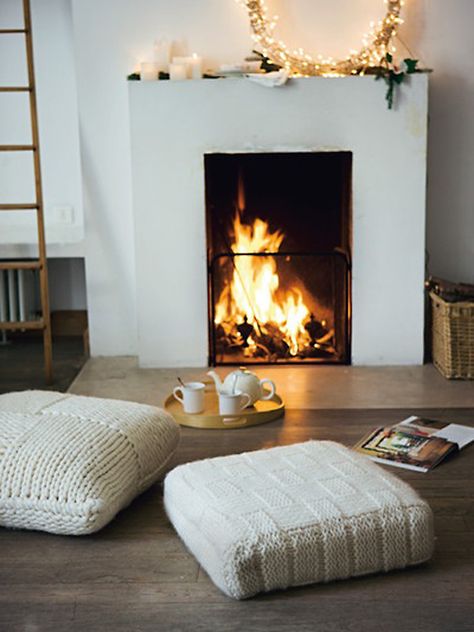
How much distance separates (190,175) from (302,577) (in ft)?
8.72

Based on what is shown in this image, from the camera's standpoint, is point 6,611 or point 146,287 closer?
point 6,611

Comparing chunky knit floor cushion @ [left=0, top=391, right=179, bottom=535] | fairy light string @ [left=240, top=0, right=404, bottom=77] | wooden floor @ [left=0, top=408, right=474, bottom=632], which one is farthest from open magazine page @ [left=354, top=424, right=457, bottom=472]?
fairy light string @ [left=240, top=0, right=404, bottom=77]

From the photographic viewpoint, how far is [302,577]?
2424 millimetres

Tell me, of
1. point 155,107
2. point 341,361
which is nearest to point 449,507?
point 341,361

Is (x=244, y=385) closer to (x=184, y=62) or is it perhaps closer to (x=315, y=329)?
(x=315, y=329)

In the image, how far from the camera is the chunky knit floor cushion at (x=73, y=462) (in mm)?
2697

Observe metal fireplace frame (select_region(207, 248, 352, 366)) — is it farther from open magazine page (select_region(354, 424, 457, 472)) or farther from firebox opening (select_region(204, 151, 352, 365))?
open magazine page (select_region(354, 424, 457, 472))

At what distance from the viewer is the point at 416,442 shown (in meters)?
3.48

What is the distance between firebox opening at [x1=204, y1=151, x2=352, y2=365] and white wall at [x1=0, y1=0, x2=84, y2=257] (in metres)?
0.84

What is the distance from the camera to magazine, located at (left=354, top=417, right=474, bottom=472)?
332 centimetres

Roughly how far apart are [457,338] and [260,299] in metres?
1.04

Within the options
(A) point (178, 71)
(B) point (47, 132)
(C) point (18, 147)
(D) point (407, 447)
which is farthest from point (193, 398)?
(B) point (47, 132)

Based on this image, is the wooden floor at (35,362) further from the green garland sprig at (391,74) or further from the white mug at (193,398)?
the green garland sprig at (391,74)

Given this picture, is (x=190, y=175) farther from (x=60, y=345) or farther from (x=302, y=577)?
(x=302, y=577)
